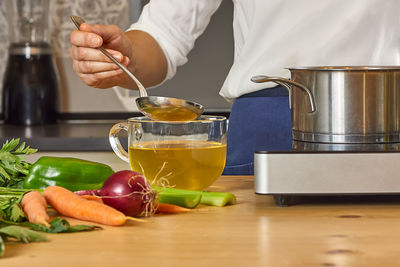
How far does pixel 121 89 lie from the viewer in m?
2.48

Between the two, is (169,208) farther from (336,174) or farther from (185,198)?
(336,174)

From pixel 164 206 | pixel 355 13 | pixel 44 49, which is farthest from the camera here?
pixel 44 49

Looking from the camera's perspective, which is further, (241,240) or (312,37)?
(312,37)

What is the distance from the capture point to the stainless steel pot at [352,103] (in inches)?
31.9

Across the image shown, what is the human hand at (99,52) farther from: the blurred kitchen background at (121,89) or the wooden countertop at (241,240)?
the blurred kitchen background at (121,89)

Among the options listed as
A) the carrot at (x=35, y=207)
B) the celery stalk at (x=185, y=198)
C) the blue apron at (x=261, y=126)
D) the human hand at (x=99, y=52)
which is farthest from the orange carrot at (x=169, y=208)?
the blue apron at (x=261, y=126)

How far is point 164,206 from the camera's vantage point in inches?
30.5

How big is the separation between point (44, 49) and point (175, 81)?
0.46 meters

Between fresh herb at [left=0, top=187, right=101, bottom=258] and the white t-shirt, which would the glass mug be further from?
the white t-shirt

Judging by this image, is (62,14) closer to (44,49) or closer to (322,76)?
(44,49)

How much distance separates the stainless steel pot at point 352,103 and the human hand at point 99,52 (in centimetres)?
37

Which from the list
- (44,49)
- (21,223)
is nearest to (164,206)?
(21,223)

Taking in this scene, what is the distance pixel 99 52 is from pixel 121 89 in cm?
131

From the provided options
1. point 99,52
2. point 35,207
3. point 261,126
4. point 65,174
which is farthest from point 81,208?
point 261,126
